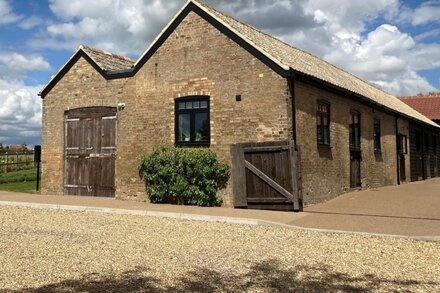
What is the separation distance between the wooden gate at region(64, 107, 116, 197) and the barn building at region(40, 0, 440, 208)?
37mm

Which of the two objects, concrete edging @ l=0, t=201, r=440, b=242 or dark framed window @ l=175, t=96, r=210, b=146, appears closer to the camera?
concrete edging @ l=0, t=201, r=440, b=242

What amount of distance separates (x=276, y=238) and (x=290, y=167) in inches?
152

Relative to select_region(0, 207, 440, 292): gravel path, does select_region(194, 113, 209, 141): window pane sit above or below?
above

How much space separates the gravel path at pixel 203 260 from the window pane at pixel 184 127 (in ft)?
15.1

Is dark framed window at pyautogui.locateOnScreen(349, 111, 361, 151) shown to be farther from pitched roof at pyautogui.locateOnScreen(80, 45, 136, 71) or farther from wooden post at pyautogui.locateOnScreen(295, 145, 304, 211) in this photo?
pitched roof at pyautogui.locateOnScreen(80, 45, 136, 71)

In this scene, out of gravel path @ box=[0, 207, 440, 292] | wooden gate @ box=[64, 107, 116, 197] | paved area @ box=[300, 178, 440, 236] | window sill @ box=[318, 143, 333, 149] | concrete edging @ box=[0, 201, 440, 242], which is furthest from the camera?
wooden gate @ box=[64, 107, 116, 197]

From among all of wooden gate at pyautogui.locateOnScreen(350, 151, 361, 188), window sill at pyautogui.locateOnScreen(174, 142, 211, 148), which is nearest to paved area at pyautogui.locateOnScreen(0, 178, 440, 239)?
wooden gate at pyautogui.locateOnScreen(350, 151, 361, 188)

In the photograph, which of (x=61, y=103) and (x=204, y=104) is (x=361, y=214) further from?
(x=61, y=103)

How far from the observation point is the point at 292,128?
11930 mm

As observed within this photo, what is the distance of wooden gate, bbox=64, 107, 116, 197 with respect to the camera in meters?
14.9

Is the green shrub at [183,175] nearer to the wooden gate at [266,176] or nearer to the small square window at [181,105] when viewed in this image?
the wooden gate at [266,176]

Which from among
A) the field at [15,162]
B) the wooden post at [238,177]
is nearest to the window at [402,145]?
the wooden post at [238,177]

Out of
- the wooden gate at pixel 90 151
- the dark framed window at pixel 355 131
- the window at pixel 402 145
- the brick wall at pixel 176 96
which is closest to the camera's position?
the brick wall at pixel 176 96

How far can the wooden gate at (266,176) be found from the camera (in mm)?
11555
